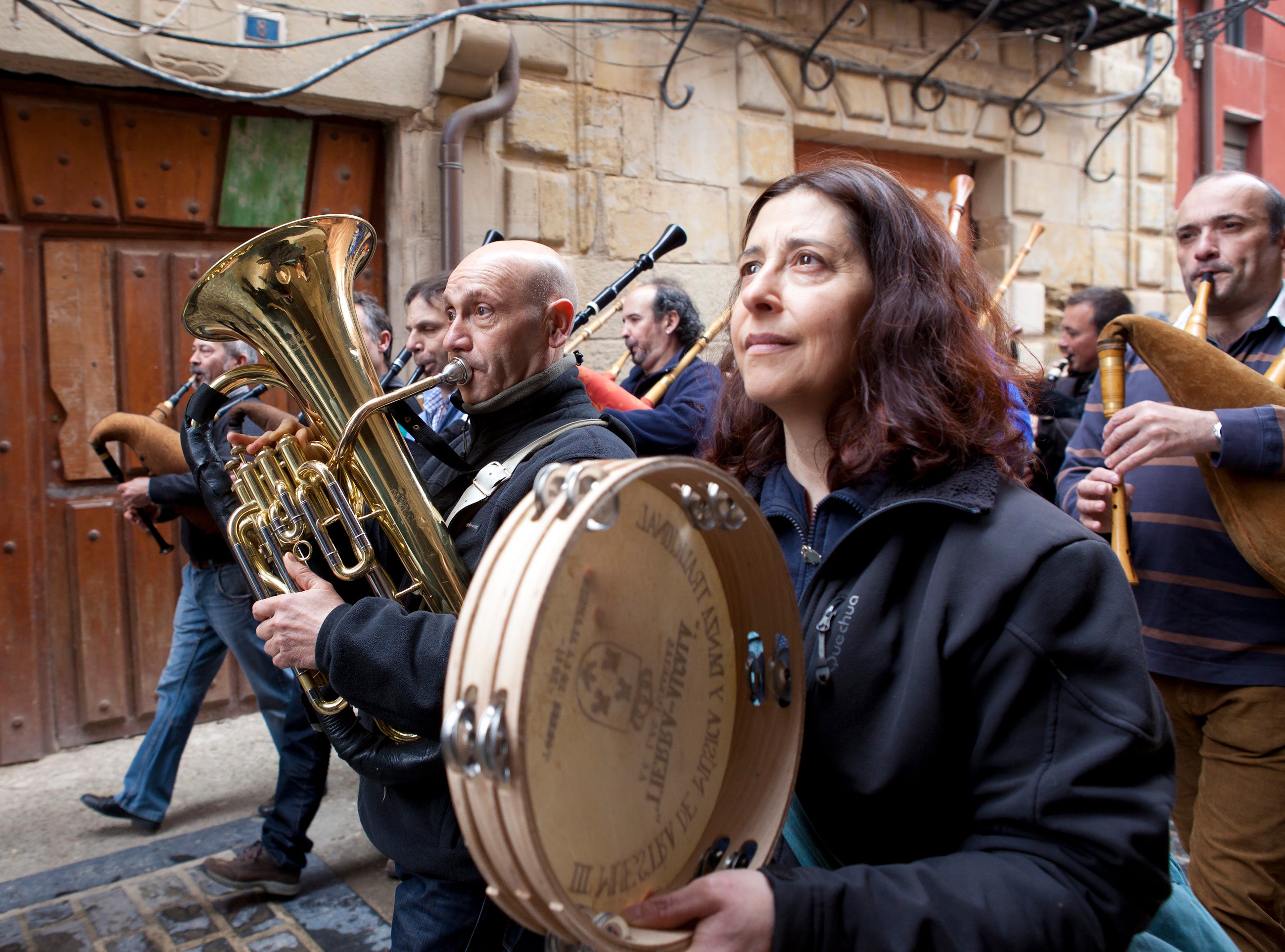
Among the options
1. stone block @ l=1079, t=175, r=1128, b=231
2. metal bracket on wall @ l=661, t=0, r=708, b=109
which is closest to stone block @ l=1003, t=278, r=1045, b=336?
stone block @ l=1079, t=175, r=1128, b=231

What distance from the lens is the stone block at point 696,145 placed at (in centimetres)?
508

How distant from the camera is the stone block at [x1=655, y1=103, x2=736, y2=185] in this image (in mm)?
5082

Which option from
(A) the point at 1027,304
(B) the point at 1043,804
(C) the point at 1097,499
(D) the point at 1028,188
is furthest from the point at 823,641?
(D) the point at 1028,188

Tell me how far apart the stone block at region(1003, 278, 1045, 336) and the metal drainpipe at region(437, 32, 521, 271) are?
3973mm

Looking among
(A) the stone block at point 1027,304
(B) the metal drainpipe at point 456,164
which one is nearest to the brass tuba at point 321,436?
(B) the metal drainpipe at point 456,164

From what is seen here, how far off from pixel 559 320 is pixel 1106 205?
21.2ft

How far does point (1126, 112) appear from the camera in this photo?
681cm

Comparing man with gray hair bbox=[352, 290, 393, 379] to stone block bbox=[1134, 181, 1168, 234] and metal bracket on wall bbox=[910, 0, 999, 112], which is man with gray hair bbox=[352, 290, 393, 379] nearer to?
metal bracket on wall bbox=[910, 0, 999, 112]

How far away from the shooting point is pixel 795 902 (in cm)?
89

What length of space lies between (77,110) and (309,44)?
98cm

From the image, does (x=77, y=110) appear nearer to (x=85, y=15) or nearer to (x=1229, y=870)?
(x=85, y=15)

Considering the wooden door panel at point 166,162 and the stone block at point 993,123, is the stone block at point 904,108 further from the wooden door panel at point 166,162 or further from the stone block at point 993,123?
the wooden door panel at point 166,162

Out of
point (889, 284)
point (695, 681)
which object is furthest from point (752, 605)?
point (889, 284)

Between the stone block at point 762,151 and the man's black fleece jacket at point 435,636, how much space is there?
371cm
